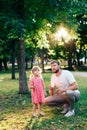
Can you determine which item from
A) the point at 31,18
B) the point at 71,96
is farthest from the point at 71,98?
the point at 31,18

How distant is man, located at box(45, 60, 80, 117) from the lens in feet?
35.2

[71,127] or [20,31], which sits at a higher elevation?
[20,31]

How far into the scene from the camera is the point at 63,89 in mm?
10805

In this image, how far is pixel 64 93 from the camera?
35.3ft

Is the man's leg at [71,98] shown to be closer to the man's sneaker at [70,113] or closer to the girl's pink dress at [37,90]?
the man's sneaker at [70,113]

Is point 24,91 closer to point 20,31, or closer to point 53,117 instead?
point 20,31

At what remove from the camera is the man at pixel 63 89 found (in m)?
10.7

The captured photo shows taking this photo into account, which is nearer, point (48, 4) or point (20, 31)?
point (20, 31)

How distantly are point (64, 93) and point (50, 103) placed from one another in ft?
2.05

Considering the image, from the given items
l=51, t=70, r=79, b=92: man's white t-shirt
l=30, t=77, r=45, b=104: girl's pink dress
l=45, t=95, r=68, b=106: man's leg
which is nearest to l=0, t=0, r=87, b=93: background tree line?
l=30, t=77, r=45, b=104: girl's pink dress

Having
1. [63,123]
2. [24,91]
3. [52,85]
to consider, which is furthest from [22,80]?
[63,123]

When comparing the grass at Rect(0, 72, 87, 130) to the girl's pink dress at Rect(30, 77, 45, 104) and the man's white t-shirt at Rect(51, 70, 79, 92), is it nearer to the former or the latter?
the girl's pink dress at Rect(30, 77, 45, 104)

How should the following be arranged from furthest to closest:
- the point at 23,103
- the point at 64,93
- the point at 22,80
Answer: the point at 22,80 → the point at 23,103 → the point at 64,93

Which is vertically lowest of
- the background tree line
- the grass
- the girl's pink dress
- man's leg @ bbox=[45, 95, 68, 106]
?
the grass
